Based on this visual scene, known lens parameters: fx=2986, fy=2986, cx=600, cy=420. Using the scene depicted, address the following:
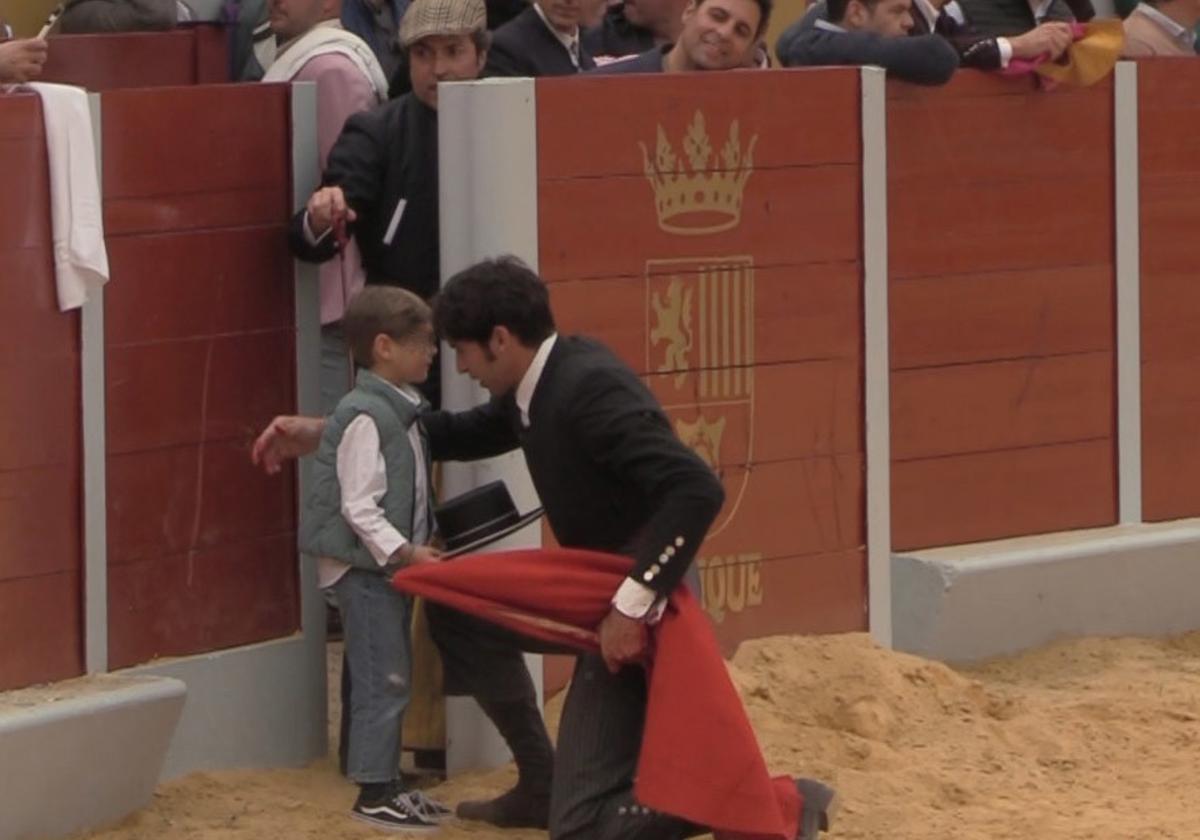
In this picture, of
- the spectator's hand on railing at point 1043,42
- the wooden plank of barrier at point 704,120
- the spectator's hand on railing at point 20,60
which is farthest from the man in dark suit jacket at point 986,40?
the spectator's hand on railing at point 20,60

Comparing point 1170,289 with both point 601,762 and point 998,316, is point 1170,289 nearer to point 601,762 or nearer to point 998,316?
point 998,316

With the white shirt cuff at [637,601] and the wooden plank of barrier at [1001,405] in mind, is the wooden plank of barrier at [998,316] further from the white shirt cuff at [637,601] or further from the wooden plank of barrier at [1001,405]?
the white shirt cuff at [637,601]

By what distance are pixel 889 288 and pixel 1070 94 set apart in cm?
90

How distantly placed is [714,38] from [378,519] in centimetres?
169

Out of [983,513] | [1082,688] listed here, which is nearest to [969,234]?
[983,513]

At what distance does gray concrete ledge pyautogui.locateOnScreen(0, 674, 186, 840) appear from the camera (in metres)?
5.95

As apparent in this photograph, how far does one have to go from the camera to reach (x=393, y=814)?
625cm

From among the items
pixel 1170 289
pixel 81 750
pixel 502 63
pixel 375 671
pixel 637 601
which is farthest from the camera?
pixel 1170 289

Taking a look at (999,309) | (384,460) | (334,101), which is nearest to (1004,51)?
(999,309)

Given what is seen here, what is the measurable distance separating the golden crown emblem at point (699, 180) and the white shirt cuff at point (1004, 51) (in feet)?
3.30

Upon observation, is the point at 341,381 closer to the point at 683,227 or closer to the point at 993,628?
the point at 683,227

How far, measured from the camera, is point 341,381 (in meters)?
7.19

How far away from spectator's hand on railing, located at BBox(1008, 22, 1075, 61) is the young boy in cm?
239

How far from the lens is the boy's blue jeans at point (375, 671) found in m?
6.27
